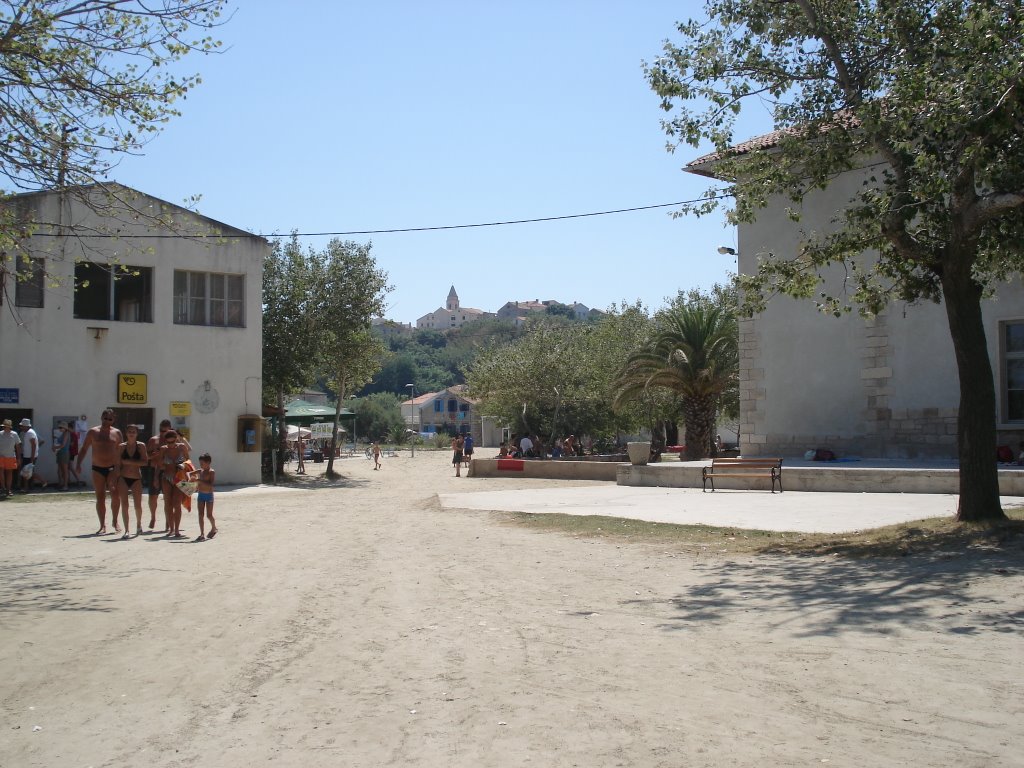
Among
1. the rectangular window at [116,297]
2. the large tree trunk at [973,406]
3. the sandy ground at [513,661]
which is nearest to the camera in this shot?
the sandy ground at [513,661]

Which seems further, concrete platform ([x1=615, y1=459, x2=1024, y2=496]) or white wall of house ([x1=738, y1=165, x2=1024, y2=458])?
white wall of house ([x1=738, y1=165, x2=1024, y2=458])

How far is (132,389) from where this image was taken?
84.0 feet

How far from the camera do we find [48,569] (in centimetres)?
1089

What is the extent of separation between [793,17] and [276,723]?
10.8 m

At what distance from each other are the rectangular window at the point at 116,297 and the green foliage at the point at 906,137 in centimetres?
1813

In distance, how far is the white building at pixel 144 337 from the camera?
957 inches

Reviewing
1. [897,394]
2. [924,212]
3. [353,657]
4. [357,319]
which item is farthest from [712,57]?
[357,319]

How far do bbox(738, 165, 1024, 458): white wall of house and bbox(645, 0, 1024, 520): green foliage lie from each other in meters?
7.60

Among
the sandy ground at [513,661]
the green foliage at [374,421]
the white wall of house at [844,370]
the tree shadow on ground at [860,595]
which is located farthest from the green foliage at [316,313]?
the green foliage at [374,421]

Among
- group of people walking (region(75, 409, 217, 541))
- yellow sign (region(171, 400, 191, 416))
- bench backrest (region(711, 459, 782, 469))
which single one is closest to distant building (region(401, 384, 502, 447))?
yellow sign (region(171, 400, 191, 416))

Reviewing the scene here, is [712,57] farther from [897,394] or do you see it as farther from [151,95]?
[897,394]

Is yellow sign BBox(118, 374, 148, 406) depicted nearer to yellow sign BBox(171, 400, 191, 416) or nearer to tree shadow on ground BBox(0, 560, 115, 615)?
yellow sign BBox(171, 400, 191, 416)

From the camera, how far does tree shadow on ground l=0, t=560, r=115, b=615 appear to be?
8.60m

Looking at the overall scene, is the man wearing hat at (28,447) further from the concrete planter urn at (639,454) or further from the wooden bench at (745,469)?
the wooden bench at (745,469)
